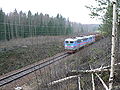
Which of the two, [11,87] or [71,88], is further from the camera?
[11,87]

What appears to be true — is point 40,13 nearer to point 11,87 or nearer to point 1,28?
point 1,28

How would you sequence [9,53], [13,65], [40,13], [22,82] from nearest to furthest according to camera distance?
[22,82] < [13,65] < [9,53] < [40,13]

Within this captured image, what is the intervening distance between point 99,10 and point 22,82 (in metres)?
8.35

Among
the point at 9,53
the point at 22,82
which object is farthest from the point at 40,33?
the point at 22,82

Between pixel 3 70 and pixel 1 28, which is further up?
pixel 1 28

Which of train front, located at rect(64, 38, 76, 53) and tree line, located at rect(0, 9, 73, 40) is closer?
train front, located at rect(64, 38, 76, 53)

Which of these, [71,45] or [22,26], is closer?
[71,45]

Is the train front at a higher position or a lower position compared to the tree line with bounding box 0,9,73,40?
lower

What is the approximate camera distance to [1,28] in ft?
103

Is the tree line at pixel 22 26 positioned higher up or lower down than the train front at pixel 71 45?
higher up

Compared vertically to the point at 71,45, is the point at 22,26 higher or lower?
higher

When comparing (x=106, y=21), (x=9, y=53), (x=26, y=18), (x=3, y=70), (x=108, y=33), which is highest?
(x=26, y=18)

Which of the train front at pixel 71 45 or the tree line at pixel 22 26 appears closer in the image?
the train front at pixel 71 45

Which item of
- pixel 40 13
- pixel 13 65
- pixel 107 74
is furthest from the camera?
pixel 40 13
